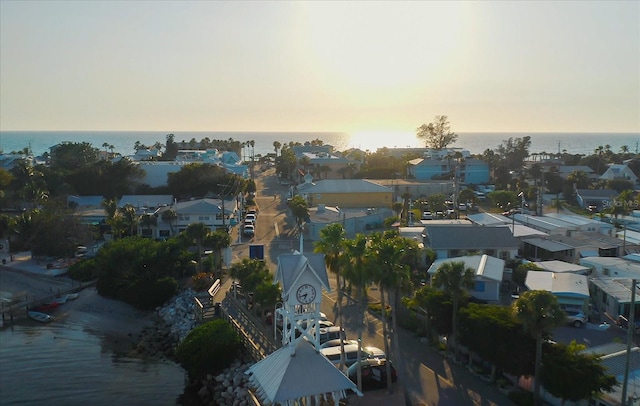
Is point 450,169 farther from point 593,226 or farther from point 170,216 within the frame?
point 170,216

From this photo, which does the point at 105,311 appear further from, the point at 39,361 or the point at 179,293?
the point at 39,361

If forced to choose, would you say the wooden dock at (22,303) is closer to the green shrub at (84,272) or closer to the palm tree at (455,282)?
the green shrub at (84,272)

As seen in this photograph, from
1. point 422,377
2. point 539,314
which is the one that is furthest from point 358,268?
point 539,314

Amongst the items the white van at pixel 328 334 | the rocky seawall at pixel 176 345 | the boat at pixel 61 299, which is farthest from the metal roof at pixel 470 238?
the boat at pixel 61 299

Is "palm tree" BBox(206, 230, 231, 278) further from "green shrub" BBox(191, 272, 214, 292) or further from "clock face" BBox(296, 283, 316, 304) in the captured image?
"clock face" BBox(296, 283, 316, 304)

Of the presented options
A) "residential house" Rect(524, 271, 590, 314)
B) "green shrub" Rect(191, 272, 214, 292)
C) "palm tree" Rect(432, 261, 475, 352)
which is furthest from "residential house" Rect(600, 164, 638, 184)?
"palm tree" Rect(432, 261, 475, 352)

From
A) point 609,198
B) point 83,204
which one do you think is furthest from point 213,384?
point 609,198
